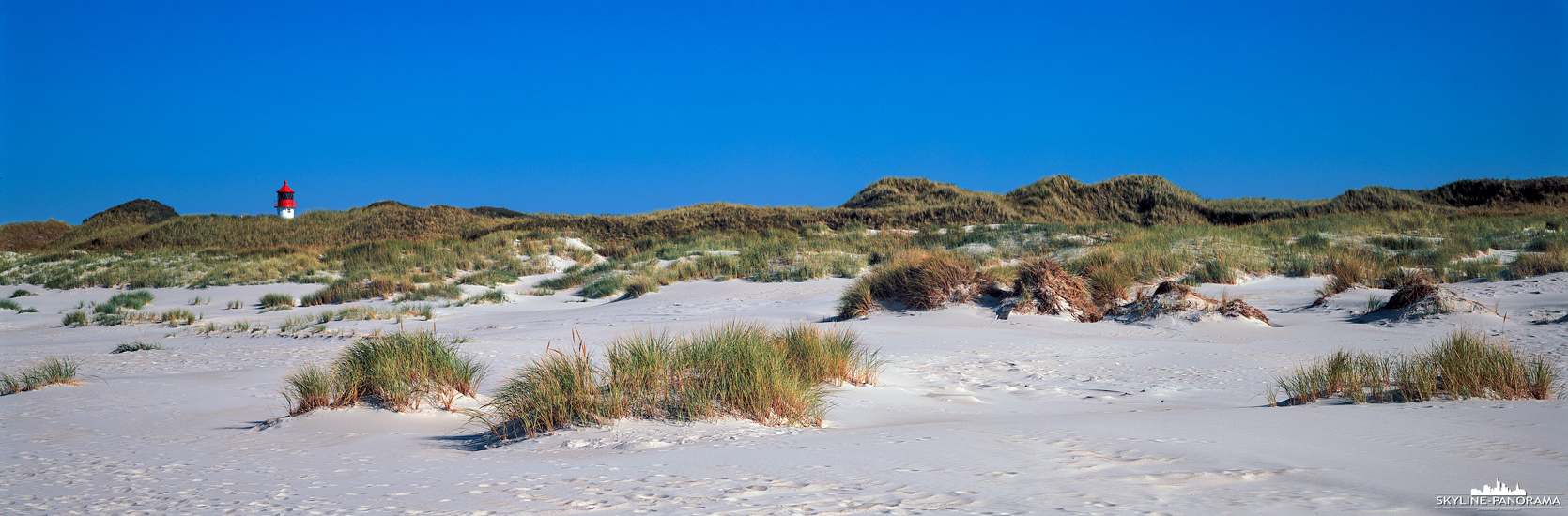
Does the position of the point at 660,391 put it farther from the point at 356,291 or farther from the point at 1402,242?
the point at 1402,242

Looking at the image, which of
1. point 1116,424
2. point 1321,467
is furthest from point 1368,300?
point 1321,467

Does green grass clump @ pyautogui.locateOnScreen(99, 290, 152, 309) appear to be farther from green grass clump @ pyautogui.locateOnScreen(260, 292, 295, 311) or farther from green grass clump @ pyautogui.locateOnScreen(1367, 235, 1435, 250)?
green grass clump @ pyautogui.locateOnScreen(1367, 235, 1435, 250)

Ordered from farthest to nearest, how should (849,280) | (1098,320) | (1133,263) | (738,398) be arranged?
(849,280), (1133,263), (1098,320), (738,398)

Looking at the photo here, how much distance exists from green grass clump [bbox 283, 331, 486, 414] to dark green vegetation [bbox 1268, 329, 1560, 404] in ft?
15.4

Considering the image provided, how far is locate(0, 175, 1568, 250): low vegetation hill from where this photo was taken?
28.7 m

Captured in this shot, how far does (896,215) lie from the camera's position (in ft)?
97.4

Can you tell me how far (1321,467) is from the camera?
257 centimetres

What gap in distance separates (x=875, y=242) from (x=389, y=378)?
17.6 m

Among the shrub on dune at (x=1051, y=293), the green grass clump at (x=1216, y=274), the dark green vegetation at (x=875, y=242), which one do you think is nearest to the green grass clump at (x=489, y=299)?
the dark green vegetation at (x=875, y=242)

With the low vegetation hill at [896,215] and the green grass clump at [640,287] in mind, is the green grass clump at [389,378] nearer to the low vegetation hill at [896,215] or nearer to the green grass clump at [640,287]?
the green grass clump at [640,287]

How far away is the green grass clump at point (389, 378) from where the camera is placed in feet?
13.9

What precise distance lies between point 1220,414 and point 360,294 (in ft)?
52.1

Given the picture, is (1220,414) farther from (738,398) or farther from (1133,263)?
(1133,263)

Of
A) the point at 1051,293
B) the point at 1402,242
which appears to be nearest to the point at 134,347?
the point at 1051,293
